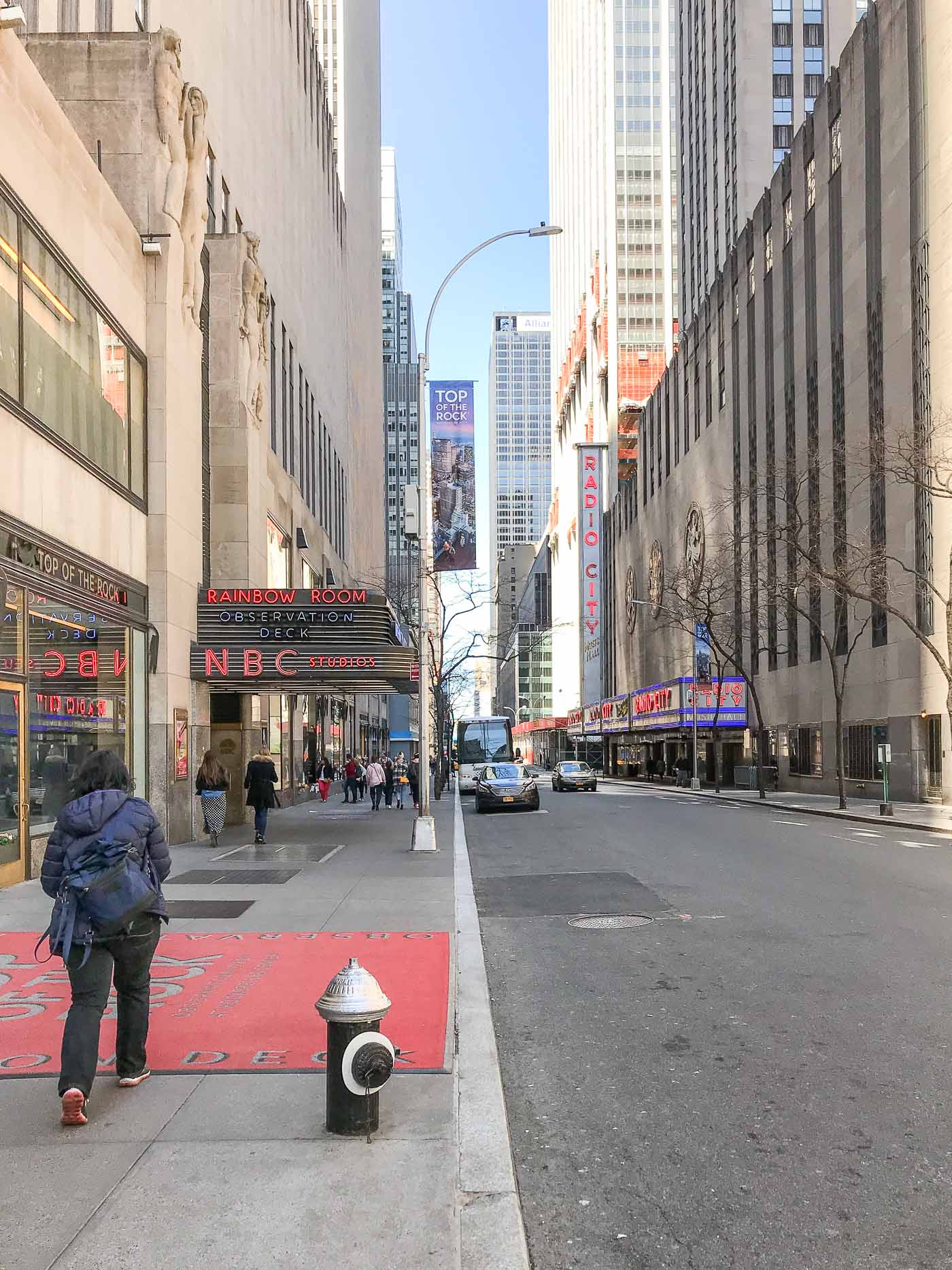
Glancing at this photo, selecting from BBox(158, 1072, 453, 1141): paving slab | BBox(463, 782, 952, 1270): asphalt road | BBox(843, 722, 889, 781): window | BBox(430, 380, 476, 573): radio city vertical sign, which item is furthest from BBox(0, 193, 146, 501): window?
BBox(843, 722, 889, 781): window

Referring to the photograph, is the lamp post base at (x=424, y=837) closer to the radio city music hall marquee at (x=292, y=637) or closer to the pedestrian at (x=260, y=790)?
the pedestrian at (x=260, y=790)

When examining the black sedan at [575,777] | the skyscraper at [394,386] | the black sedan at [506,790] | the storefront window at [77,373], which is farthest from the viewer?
the skyscraper at [394,386]

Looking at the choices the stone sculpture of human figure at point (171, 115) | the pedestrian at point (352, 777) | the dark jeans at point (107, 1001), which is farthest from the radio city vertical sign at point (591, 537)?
the dark jeans at point (107, 1001)

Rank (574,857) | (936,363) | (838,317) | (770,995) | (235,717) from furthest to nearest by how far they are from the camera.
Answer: (838,317) → (936,363) → (235,717) → (574,857) → (770,995)

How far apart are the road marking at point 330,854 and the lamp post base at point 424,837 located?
54.4 inches

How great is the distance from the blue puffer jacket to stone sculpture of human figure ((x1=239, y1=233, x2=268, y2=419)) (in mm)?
22089

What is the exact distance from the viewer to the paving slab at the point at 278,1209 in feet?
12.2

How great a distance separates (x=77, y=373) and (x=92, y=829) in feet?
41.8

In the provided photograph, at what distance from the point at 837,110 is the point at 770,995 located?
41011 millimetres

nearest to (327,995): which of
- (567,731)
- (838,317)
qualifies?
(838,317)

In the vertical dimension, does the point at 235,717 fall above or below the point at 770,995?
above

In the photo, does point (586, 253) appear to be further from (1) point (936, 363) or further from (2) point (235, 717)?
(2) point (235, 717)

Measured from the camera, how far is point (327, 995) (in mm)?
4758

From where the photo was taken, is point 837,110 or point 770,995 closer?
point 770,995
